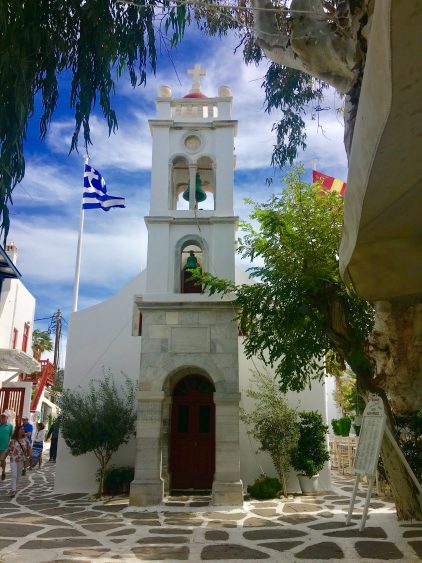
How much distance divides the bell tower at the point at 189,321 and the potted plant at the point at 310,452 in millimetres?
1870

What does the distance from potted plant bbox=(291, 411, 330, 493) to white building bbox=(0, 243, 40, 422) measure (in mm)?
9475

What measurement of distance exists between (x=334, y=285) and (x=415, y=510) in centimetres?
345

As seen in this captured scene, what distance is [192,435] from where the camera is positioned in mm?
11625

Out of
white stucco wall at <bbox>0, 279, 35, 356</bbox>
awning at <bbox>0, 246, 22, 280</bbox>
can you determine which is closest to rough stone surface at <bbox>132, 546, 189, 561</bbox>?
awning at <bbox>0, 246, 22, 280</bbox>

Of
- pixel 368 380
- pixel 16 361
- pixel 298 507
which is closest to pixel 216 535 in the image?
pixel 298 507

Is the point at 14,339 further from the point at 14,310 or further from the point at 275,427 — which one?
the point at 275,427

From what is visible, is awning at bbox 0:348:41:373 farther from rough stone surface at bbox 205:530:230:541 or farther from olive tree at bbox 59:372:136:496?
rough stone surface at bbox 205:530:230:541

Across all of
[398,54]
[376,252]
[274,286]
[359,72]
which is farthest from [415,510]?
[398,54]

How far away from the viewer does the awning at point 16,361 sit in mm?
15633

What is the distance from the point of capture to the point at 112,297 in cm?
Result: 1352

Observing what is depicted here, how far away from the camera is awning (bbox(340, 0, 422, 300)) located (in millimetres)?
2035

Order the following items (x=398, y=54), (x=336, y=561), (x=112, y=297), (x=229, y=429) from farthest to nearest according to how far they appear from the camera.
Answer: (x=112, y=297) < (x=229, y=429) < (x=336, y=561) < (x=398, y=54)

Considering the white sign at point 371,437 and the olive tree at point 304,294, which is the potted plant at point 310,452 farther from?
the white sign at point 371,437

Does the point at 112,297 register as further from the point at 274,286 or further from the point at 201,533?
the point at 201,533
